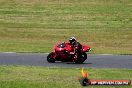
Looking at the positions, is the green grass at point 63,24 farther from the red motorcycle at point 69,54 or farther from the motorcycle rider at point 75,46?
the motorcycle rider at point 75,46

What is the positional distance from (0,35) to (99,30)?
28.4ft

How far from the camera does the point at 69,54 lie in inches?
986

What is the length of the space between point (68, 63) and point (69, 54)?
476mm

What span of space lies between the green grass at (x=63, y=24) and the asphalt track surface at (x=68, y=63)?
9.19 ft

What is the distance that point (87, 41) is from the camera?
3828 centimetres

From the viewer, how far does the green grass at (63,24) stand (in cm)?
3597

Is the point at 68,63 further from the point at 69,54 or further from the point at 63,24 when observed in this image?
the point at 63,24

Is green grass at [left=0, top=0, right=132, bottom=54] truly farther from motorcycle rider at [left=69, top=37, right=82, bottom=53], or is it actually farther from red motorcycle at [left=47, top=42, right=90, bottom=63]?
motorcycle rider at [left=69, top=37, right=82, bottom=53]

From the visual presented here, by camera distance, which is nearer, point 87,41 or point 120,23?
point 87,41

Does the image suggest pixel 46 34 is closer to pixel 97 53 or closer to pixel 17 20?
pixel 17 20

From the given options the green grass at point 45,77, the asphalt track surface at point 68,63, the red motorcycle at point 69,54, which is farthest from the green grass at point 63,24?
the green grass at point 45,77

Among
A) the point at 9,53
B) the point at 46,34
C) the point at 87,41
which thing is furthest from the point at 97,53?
the point at 46,34

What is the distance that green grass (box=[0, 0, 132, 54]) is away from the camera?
118ft

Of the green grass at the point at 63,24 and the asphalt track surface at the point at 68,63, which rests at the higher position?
the asphalt track surface at the point at 68,63
